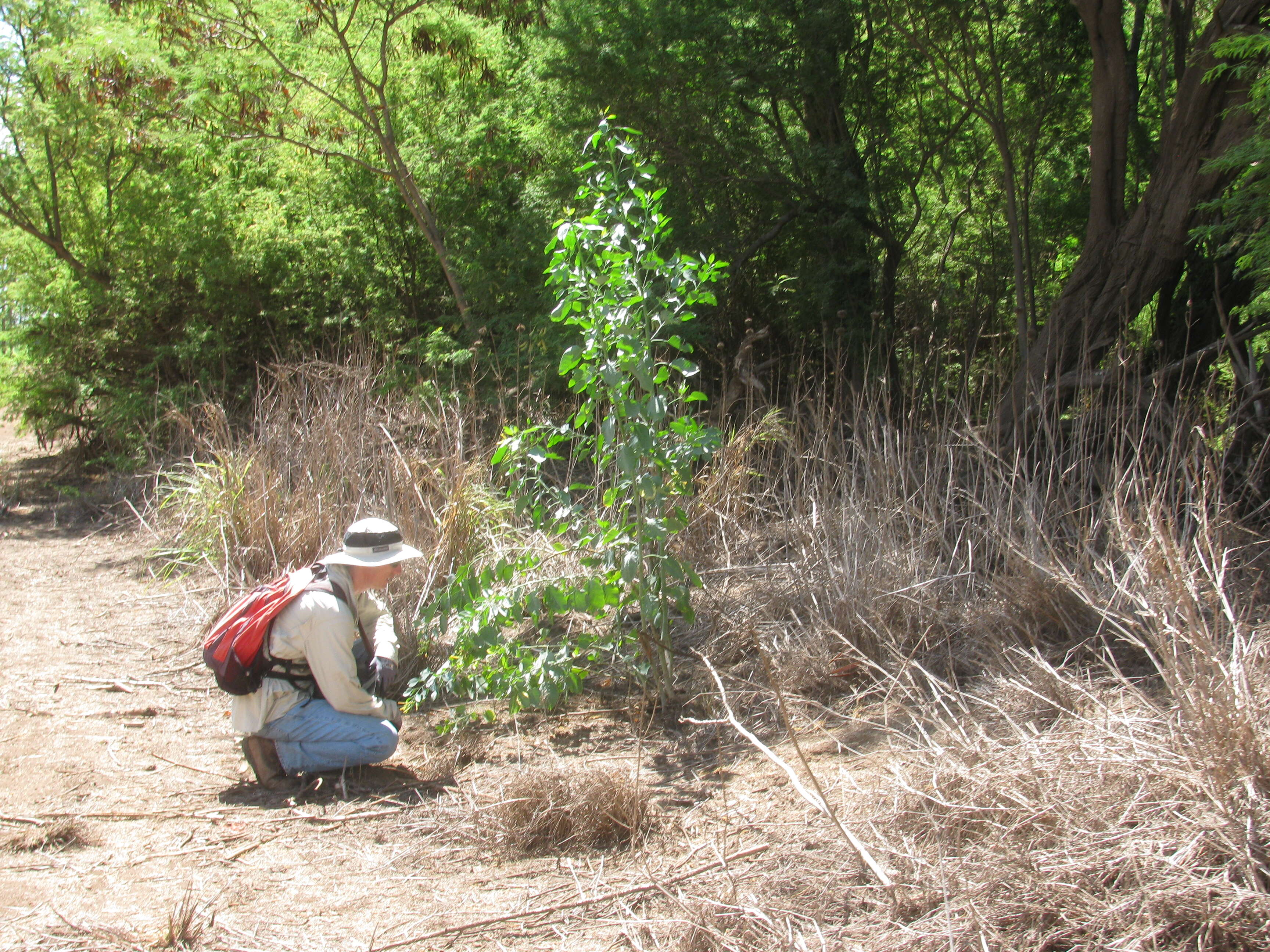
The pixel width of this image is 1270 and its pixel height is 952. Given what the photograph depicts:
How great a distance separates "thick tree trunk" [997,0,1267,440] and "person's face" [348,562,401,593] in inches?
130

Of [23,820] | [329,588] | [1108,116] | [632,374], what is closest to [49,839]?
[23,820]

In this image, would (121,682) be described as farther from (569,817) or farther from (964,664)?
(964,664)

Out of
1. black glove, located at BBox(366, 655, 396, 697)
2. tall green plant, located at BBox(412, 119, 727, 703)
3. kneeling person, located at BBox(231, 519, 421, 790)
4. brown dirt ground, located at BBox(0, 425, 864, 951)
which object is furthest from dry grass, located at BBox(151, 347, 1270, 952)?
black glove, located at BBox(366, 655, 396, 697)

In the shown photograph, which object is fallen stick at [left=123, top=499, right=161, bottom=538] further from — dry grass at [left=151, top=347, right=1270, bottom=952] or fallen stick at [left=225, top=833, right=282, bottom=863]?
fallen stick at [left=225, top=833, right=282, bottom=863]

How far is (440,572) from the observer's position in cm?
530

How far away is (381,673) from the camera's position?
4.05 metres

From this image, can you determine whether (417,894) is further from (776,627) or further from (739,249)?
(739,249)

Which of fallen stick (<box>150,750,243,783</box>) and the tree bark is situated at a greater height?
the tree bark

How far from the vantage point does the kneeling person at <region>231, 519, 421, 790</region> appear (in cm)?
378

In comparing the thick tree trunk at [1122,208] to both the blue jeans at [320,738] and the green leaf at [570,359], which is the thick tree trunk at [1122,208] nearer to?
the green leaf at [570,359]

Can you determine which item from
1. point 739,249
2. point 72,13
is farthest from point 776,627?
point 72,13

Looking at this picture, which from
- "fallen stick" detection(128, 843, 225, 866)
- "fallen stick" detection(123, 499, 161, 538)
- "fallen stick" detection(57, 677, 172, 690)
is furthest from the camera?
"fallen stick" detection(123, 499, 161, 538)

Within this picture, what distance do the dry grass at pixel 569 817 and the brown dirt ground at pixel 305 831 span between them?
55 millimetres

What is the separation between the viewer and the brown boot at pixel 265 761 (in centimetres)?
385
